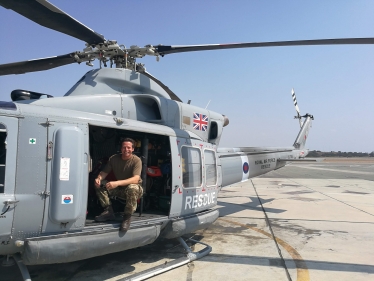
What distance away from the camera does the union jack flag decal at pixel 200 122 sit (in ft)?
20.4

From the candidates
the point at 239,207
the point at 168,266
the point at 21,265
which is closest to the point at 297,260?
the point at 168,266

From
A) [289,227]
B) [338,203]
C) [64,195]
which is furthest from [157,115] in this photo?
[338,203]

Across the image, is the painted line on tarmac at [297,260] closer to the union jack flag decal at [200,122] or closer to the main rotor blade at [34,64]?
the union jack flag decal at [200,122]

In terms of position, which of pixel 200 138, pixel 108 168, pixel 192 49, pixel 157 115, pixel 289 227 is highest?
pixel 192 49

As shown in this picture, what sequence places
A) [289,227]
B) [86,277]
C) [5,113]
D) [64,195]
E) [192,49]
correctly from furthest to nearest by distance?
1. [289,227]
2. [192,49]
3. [86,277]
4. [64,195]
5. [5,113]

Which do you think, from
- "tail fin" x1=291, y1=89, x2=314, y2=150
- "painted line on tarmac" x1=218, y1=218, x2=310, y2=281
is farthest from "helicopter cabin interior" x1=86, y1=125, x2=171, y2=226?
"tail fin" x1=291, y1=89, x2=314, y2=150

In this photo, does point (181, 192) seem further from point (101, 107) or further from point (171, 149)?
point (101, 107)

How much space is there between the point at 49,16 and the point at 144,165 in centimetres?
253

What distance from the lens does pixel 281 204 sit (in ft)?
35.9

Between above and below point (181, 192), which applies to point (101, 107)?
above

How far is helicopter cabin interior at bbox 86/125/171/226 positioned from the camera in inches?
200

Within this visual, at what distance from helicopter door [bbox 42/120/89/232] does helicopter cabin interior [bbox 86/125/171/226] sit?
1.21 metres

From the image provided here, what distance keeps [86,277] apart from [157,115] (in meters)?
2.88

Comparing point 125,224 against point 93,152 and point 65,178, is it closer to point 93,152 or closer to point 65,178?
point 65,178
